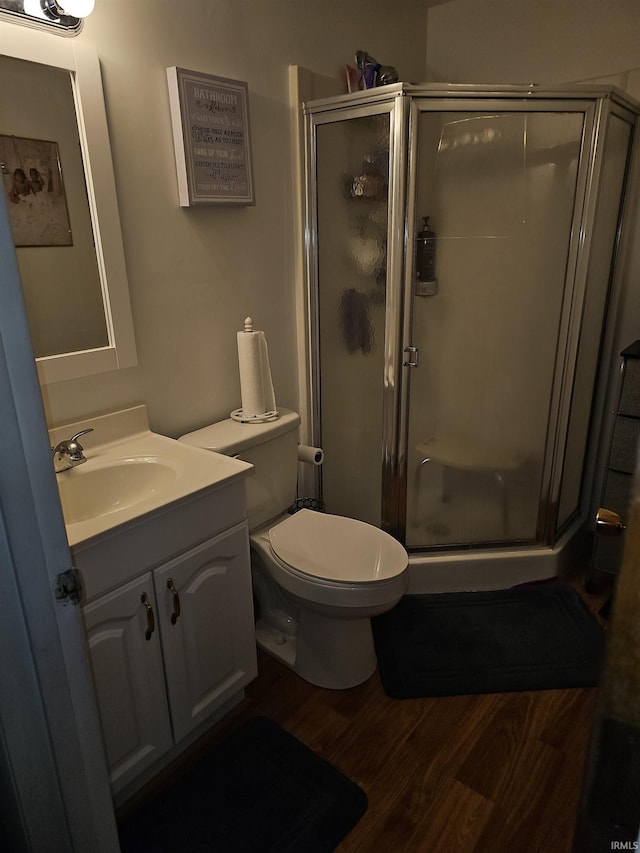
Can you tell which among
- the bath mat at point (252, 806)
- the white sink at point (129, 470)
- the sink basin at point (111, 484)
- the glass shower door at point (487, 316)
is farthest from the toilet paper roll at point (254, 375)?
the bath mat at point (252, 806)

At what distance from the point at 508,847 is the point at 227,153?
6.95 ft

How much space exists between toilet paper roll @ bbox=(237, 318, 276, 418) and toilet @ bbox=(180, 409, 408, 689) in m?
0.07

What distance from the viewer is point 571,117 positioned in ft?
6.31

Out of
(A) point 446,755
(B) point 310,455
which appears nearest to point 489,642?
(A) point 446,755

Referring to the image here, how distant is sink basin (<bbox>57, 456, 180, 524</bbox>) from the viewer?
1479 millimetres

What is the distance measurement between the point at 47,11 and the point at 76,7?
7 cm

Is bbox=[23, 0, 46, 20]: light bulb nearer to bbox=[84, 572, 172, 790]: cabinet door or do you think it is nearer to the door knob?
bbox=[84, 572, 172, 790]: cabinet door

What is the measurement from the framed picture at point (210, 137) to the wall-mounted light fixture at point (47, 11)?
12.4 inches

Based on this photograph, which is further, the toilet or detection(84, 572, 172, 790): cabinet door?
the toilet

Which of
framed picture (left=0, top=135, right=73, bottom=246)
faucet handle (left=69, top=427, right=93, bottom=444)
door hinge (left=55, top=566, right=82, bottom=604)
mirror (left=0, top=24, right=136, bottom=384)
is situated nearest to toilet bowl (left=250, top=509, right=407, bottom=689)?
faucet handle (left=69, top=427, right=93, bottom=444)

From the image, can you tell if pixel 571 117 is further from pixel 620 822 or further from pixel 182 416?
pixel 620 822

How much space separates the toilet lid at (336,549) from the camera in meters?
1.69

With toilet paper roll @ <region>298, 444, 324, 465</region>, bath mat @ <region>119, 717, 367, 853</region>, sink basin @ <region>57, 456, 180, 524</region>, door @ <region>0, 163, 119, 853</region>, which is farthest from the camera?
toilet paper roll @ <region>298, 444, 324, 465</region>

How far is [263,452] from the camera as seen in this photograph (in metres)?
1.88
